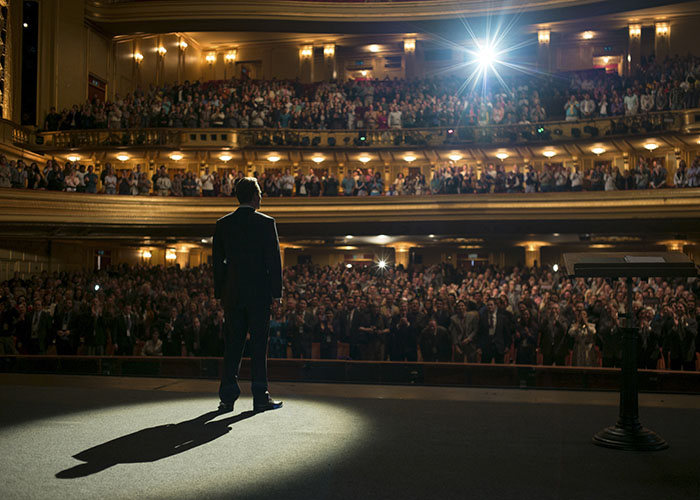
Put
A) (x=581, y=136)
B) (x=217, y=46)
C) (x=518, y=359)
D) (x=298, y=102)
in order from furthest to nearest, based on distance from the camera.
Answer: (x=217, y=46) < (x=298, y=102) < (x=581, y=136) < (x=518, y=359)

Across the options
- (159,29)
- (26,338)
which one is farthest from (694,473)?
(159,29)

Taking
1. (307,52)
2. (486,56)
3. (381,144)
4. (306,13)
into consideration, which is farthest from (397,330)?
(307,52)

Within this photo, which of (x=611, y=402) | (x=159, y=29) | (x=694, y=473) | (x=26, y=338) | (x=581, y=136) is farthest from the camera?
(x=159, y=29)

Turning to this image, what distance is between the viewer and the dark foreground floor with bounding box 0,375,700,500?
299 cm

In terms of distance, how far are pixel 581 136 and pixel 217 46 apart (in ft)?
64.8

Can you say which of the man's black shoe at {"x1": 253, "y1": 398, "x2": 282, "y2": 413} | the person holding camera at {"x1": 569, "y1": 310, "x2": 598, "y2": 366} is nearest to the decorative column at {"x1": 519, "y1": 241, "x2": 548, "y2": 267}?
the person holding camera at {"x1": 569, "y1": 310, "x2": 598, "y2": 366}

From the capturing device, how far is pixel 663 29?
30422mm

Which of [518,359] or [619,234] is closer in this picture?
[518,359]

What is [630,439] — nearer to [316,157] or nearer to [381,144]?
[381,144]

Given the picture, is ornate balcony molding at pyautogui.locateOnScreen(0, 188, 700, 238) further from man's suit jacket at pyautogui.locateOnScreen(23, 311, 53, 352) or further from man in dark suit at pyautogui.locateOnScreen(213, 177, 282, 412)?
man in dark suit at pyautogui.locateOnScreen(213, 177, 282, 412)

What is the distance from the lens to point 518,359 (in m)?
9.81

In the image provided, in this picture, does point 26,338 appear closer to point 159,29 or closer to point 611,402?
point 611,402

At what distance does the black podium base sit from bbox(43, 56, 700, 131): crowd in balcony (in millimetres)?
21058

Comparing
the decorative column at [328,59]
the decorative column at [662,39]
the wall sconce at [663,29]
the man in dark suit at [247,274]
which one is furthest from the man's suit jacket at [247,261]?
the wall sconce at [663,29]
